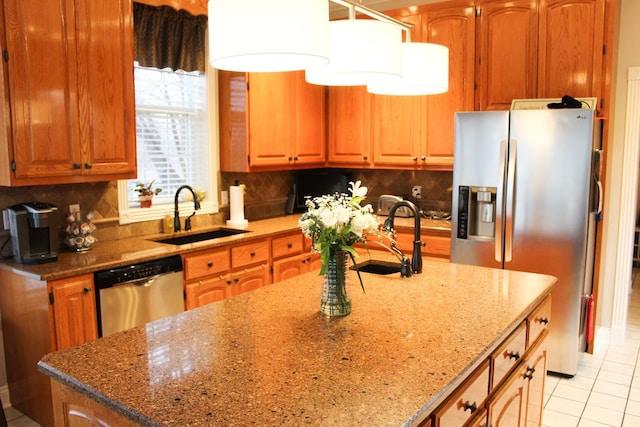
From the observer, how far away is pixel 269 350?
1.64 metres

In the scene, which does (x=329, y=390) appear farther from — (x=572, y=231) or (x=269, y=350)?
(x=572, y=231)

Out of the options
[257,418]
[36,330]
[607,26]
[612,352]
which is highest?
[607,26]

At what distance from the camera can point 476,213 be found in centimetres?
377

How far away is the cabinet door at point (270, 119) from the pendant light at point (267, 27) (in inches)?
114

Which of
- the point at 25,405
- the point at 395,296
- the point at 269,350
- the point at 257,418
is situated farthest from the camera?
the point at 25,405

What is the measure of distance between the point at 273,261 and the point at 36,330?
172 cm

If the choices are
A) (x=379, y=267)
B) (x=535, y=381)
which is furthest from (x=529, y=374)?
(x=379, y=267)

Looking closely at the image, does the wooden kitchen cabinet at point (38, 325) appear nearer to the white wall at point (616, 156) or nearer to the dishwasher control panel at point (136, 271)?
the dishwasher control panel at point (136, 271)

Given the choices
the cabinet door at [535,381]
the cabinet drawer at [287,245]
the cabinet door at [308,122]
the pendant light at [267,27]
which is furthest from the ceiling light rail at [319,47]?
the cabinet door at [308,122]

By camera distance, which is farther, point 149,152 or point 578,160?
point 149,152

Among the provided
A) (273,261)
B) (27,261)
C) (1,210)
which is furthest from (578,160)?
(1,210)

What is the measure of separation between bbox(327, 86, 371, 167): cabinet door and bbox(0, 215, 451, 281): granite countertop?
2.90 ft

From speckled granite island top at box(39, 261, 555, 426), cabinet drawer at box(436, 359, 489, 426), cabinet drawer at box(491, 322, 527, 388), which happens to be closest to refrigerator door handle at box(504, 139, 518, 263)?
speckled granite island top at box(39, 261, 555, 426)

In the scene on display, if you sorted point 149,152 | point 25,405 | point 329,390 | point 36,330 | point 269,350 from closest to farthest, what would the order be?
point 329,390 → point 269,350 → point 36,330 → point 25,405 → point 149,152
